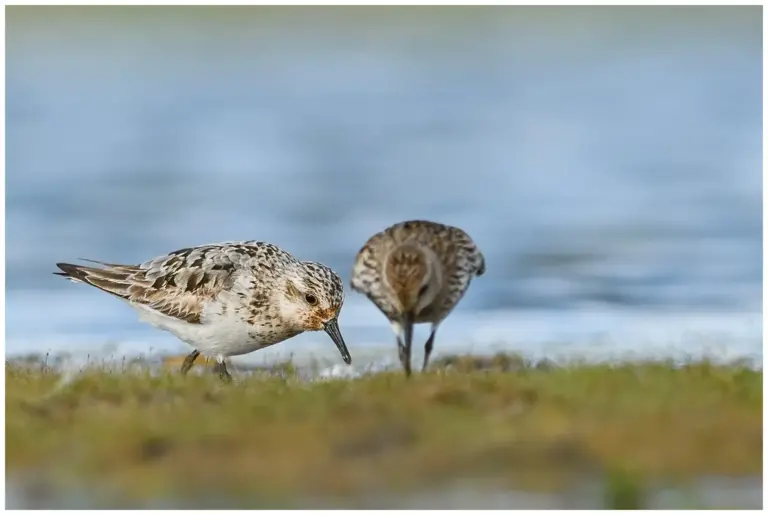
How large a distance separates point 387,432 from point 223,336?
288 cm

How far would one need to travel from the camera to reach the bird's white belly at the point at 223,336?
13.1 m

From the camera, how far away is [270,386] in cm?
1222

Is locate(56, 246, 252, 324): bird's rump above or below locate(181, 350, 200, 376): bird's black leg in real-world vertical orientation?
above

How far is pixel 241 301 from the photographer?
13242 millimetres

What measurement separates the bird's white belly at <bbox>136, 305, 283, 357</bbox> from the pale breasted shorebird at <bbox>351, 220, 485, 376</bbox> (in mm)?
1120

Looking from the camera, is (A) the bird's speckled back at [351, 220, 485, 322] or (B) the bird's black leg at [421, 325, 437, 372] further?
(B) the bird's black leg at [421, 325, 437, 372]

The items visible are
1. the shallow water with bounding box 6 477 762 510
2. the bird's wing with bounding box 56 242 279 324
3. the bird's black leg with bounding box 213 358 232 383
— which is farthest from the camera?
the bird's wing with bounding box 56 242 279 324

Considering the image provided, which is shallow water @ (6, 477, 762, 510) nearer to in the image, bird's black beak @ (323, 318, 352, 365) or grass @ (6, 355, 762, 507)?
grass @ (6, 355, 762, 507)

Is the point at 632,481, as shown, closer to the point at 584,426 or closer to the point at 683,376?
the point at 584,426

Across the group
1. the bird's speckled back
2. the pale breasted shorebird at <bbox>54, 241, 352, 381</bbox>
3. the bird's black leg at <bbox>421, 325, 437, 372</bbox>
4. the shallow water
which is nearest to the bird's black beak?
the pale breasted shorebird at <bbox>54, 241, 352, 381</bbox>

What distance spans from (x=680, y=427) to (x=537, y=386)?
137 centimetres

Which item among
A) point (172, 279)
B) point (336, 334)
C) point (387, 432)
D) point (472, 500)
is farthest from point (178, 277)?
point (472, 500)

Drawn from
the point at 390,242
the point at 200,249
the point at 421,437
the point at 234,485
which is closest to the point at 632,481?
the point at 421,437

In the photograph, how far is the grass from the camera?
408 inches
